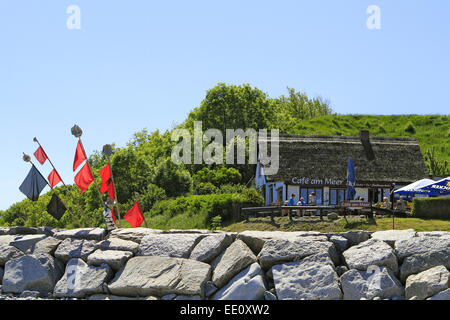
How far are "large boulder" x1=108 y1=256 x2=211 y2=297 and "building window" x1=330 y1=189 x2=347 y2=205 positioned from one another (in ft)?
111

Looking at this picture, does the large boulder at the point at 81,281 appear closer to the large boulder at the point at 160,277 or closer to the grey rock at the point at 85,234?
the large boulder at the point at 160,277

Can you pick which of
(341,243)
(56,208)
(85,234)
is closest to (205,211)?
(56,208)

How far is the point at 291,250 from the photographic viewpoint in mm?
8430

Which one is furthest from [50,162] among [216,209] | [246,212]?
[216,209]

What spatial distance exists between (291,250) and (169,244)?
192 centimetres

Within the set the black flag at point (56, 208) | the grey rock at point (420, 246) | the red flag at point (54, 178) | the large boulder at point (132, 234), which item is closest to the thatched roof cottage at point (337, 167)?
the red flag at point (54, 178)

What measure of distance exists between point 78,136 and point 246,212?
1858cm

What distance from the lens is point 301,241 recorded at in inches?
336

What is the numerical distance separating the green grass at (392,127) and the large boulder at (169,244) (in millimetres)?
59496

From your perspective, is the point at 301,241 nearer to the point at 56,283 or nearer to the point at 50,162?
the point at 56,283

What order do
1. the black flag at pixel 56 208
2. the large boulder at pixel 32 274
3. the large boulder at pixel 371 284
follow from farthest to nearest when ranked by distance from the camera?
the black flag at pixel 56 208 < the large boulder at pixel 32 274 < the large boulder at pixel 371 284

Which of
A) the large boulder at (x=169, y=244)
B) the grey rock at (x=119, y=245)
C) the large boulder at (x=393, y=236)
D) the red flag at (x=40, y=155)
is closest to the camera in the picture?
the large boulder at (x=393, y=236)

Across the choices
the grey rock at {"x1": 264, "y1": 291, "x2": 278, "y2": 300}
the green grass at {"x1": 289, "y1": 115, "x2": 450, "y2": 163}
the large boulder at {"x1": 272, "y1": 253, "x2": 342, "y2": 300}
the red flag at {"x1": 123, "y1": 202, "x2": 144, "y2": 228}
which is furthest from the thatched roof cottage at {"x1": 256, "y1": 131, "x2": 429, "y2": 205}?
the grey rock at {"x1": 264, "y1": 291, "x2": 278, "y2": 300}

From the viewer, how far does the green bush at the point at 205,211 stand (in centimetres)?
3250
